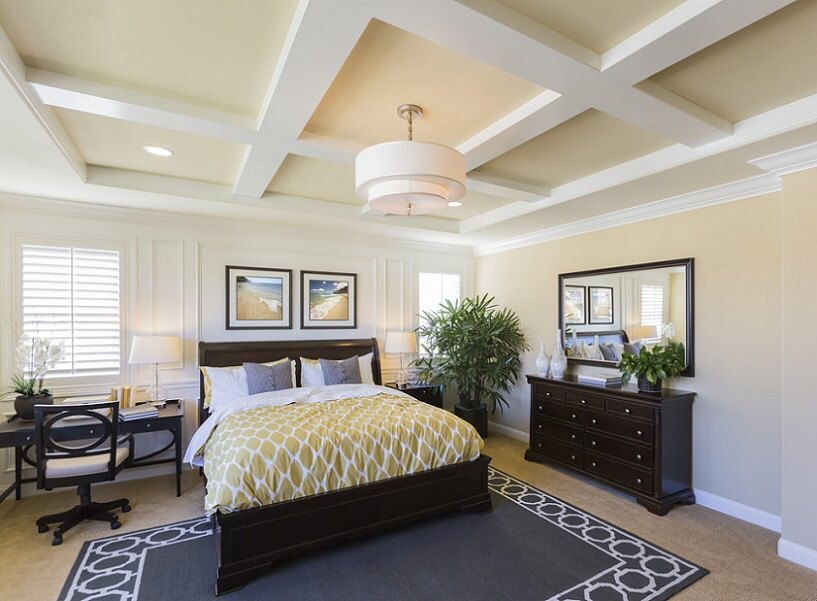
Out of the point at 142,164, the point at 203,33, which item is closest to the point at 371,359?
the point at 142,164

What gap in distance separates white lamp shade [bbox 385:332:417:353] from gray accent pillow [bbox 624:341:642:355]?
7.75ft

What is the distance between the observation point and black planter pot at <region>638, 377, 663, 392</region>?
3.65 meters

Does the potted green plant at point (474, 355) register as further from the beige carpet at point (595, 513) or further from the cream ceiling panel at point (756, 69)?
the cream ceiling panel at point (756, 69)

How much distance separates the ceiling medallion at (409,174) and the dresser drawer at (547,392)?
2798 mm

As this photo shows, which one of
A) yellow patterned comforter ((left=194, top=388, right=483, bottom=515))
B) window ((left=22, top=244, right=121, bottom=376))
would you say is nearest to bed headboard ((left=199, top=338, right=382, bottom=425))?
window ((left=22, top=244, right=121, bottom=376))

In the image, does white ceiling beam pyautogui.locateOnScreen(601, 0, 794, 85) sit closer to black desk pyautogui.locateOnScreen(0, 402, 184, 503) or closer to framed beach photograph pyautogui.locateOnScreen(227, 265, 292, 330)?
framed beach photograph pyautogui.locateOnScreen(227, 265, 292, 330)

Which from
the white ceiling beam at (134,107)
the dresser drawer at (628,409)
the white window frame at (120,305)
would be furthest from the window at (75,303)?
the dresser drawer at (628,409)

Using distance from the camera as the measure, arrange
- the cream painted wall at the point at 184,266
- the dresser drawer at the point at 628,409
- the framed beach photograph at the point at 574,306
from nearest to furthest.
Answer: the dresser drawer at the point at 628,409 < the cream painted wall at the point at 184,266 < the framed beach photograph at the point at 574,306

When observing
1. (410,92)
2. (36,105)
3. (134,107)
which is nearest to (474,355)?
(410,92)

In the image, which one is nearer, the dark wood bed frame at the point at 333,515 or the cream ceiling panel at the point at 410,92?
the cream ceiling panel at the point at 410,92

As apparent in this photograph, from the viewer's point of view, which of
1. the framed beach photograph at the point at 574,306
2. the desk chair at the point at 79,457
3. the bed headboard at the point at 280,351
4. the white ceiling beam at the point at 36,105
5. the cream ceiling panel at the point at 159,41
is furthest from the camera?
the framed beach photograph at the point at 574,306

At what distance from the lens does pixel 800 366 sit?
2807 millimetres

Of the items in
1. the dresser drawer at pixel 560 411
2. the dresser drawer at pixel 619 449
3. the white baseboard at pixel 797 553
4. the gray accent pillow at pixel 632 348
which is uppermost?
the gray accent pillow at pixel 632 348

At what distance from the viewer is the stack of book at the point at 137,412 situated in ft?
11.8
